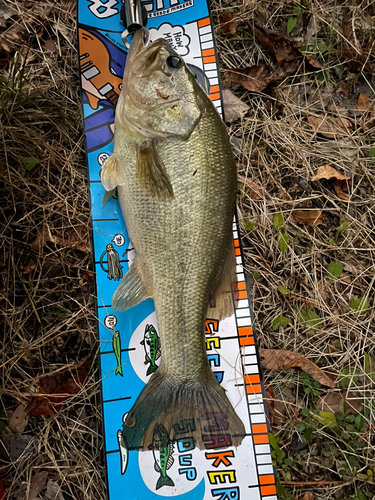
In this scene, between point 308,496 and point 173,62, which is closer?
point 173,62

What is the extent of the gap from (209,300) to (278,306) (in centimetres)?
61

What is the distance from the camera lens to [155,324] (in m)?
2.11

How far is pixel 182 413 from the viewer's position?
1.86m

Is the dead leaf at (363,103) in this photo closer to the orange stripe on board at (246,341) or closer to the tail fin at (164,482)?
the orange stripe on board at (246,341)

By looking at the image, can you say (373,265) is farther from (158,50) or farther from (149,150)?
(158,50)

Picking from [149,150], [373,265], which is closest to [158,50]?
[149,150]

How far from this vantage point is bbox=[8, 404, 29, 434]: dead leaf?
6.48 ft

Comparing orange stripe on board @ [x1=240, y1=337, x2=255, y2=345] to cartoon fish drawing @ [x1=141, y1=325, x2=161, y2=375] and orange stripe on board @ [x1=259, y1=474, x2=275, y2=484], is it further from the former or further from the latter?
orange stripe on board @ [x1=259, y1=474, x2=275, y2=484]

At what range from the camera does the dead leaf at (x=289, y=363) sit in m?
2.21

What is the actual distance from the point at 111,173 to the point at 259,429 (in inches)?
67.1

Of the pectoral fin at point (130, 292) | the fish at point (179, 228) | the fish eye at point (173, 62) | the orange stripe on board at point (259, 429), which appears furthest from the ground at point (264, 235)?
the fish eye at point (173, 62)

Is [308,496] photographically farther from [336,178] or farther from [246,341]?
[336,178]

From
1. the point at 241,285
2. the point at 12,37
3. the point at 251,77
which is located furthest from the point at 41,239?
the point at 251,77

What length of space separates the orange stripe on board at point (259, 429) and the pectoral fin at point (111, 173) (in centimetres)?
160
